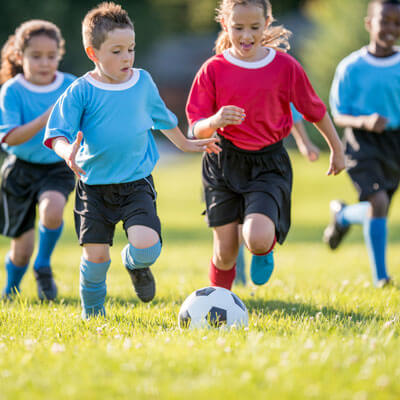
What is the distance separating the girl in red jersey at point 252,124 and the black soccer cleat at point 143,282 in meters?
0.67

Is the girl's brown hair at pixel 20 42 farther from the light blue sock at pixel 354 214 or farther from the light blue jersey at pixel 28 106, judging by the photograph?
the light blue sock at pixel 354 214

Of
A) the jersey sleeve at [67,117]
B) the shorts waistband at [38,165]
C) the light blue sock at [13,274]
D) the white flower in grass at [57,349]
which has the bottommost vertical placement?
the light blue sock at [13,274]

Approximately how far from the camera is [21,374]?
285 centimetres

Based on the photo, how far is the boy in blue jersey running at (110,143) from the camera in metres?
4.13

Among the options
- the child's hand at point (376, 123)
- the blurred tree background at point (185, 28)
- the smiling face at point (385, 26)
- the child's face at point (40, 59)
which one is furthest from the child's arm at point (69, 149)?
the blurred tree background at point (185, 28)

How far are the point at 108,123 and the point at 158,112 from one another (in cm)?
42

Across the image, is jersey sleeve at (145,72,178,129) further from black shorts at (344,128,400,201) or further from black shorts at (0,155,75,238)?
black shorts at (344,128,400,201)

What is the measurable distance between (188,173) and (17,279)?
17295 millimetres

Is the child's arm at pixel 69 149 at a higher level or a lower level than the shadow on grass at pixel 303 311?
higher

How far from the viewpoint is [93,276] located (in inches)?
172

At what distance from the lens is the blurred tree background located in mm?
24688

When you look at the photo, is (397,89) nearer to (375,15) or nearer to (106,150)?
(375,15)

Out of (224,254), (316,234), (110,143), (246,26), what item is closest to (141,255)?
(110,143)

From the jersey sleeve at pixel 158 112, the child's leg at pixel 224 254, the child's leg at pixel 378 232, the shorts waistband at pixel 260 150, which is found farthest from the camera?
the child's leg at pixel 378 232
